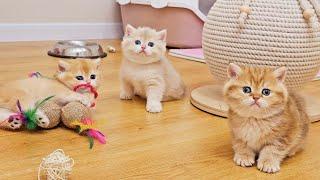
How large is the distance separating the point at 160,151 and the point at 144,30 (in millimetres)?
505

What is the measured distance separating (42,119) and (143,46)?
0.44 m

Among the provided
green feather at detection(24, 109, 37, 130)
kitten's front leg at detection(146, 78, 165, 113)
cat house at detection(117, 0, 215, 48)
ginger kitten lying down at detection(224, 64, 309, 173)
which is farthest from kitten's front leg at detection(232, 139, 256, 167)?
cat house at detection(117, 0, 215, 48)

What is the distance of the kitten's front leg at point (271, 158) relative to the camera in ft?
3.18

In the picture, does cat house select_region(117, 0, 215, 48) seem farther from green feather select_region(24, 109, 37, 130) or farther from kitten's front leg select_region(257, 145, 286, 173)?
kitten's front leg select_region(257, 145, 286, 173)

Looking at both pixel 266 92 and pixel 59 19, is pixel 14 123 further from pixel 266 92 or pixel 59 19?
pixel 59 19

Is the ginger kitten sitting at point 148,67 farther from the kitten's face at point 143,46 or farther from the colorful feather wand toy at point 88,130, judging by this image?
the colorful feather wand toy at point 88,130

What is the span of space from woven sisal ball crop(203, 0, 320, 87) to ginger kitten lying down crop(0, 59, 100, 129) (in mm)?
466

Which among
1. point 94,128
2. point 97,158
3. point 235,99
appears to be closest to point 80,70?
point 94,128

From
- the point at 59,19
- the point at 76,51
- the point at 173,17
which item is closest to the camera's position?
the point at 76,51

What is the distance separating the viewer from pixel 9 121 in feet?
3.70

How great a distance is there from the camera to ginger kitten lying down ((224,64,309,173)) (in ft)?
3.05

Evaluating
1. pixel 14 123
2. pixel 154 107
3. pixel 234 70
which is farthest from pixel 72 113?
pixel 234 70

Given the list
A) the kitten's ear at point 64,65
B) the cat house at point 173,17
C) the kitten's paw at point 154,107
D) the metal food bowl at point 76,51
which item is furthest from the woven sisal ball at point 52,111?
the cat house at point 173,17

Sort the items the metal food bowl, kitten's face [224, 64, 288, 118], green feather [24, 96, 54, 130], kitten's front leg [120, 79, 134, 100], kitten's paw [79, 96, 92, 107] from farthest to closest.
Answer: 1. the metal food bowl
2. kitten's front leg [120, 79, 134, 100]
3. kitten's paw [79, 96, 92, 107]
4. green feather [24, 96, 54, 130]
5. kitten's face [224, 64, 288, 118]
